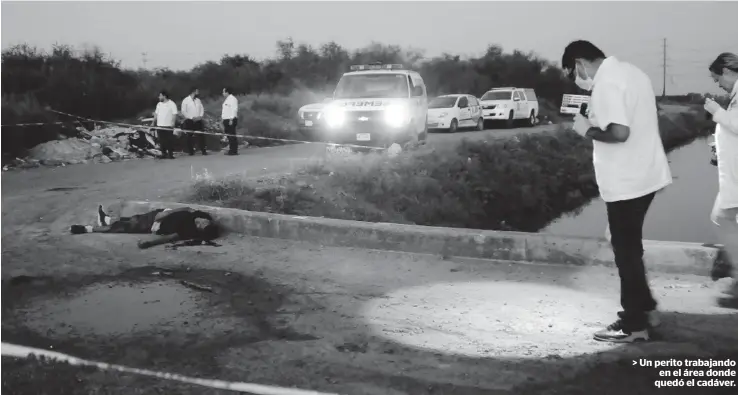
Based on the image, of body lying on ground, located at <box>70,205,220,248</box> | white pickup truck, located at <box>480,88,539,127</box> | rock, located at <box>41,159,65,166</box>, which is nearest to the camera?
white pickup truck, located at <box>480,88,539,127</box>

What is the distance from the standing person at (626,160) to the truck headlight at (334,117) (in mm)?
2014

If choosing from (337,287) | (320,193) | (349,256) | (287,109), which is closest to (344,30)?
(287,109)

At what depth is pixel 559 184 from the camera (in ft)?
13.1

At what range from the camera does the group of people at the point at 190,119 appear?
4.45 m

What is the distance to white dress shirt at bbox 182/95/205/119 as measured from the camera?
445cm

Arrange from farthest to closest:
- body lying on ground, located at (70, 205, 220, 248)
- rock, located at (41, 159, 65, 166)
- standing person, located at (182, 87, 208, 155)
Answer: standing person, located at (182, 87, 208, 155) → rock, located at (41, 159, 65, 166) → body lying on ground, located at (70, 205, 220, 248)

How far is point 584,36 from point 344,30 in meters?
1.50

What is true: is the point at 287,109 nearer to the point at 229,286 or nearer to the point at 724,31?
the point at 229,286

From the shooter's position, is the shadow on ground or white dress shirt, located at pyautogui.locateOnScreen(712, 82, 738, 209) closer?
the shadow on ground

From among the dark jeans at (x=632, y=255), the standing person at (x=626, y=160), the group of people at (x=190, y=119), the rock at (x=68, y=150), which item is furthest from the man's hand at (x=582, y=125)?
the rock at (x=68, y=150)

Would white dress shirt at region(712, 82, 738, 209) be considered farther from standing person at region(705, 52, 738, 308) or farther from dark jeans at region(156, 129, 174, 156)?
dark jeans at region(156, 129, 174, 156)

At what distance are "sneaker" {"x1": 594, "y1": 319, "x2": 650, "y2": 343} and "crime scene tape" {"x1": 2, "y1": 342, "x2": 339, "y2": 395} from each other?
112 centimetres

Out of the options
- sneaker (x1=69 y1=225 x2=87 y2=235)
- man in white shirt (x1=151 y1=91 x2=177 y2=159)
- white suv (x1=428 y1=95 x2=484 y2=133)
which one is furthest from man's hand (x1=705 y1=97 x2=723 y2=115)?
sneaker (x1=69 y1=225 x2=87 y2=235)

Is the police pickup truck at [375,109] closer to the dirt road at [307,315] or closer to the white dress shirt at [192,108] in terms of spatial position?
the white dress shirt at [192,108]
